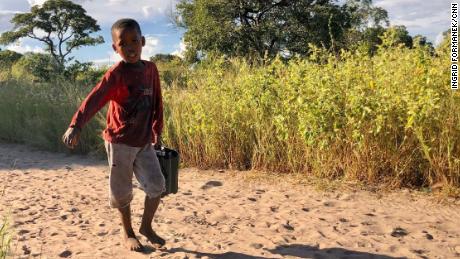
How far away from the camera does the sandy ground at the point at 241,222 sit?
3.51 meters

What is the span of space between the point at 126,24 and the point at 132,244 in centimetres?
153

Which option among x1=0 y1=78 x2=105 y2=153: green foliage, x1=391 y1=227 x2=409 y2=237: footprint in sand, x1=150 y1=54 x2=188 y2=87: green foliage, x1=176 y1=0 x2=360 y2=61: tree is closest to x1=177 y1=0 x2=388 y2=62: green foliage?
x1=176 y1=0 x2=360 y2=61: tree

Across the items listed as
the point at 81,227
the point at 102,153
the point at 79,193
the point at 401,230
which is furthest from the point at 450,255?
the point at 102,153

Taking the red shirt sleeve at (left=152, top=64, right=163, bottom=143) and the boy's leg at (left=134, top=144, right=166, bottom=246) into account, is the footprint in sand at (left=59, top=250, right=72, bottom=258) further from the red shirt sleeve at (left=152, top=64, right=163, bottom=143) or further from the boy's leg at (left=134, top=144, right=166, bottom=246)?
the red shirt sleeve at (left=152, top=64, right=163, bottom=143)

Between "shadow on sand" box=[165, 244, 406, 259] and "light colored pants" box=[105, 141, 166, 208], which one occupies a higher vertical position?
"light colored pants" box=[105, 141, 166, 208]

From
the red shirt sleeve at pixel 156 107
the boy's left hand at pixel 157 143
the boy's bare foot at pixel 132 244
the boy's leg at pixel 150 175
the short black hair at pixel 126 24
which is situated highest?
the short black hair at pixel 126 24

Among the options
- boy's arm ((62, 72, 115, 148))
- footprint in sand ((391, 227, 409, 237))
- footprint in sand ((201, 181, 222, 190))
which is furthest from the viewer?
footprint in sand ((201, 181, 222, 190))

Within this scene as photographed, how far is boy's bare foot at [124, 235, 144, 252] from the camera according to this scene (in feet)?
11.5

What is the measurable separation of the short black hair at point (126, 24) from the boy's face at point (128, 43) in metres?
0.02

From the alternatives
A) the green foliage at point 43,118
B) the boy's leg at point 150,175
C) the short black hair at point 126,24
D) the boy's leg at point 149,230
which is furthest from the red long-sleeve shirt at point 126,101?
the green foliage at point 43,118

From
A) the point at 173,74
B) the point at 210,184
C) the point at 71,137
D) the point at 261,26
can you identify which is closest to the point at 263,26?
the point at 261,26

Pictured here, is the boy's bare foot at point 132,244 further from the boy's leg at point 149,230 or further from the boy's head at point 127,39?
→ the boy's head at point 127,39

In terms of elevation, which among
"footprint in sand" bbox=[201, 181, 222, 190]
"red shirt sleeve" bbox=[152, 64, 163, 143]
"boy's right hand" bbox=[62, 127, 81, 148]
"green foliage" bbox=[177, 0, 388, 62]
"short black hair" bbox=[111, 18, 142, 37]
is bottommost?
"footprint in sand" bbox=[201, 181, 222, 190]

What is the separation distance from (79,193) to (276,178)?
7.03 ft
